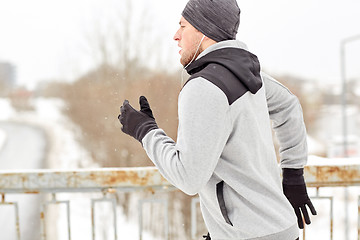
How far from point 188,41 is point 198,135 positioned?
0.36 m

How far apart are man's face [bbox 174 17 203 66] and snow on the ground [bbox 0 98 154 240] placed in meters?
11.6

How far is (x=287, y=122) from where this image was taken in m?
1.47

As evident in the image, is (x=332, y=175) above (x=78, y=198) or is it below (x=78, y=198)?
above

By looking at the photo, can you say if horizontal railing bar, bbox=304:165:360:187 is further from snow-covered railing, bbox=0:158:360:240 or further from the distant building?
the distant building

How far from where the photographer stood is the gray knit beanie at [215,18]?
1.19 meters

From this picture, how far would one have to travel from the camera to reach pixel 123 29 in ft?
78.8

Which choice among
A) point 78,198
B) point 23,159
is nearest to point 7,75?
point 23,159

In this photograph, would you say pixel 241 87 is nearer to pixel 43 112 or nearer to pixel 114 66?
pixel 114 66

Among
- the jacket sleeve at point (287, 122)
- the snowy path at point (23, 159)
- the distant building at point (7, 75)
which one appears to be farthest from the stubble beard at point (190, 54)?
the distant building at point (7, 75)

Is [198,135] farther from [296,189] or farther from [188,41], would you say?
[296,189]

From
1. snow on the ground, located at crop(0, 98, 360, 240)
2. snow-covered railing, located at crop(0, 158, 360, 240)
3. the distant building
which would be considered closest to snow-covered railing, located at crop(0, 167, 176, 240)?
snow-covered railing, located at crop(0, 158, 360, 240)

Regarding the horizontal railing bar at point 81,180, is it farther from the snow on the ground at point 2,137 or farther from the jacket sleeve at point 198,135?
the snow on the ground at point 2,137

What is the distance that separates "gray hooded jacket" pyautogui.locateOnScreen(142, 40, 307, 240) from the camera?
1.05 meters

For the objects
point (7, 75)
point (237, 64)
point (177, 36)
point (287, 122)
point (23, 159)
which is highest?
point (7, 75)
